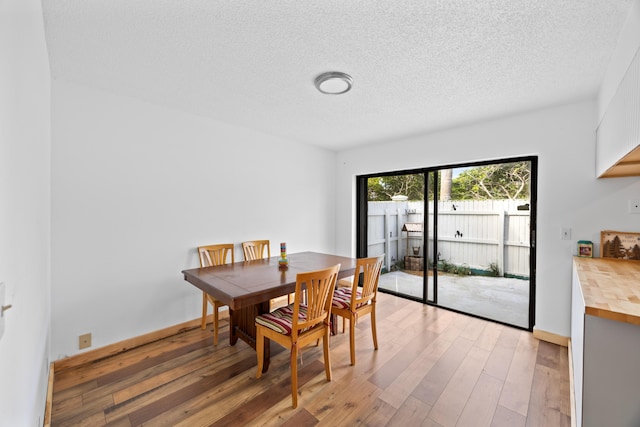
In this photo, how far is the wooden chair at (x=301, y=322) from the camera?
1823 millimetres

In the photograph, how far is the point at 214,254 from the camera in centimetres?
297

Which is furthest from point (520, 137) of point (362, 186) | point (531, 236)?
point (362, 186)

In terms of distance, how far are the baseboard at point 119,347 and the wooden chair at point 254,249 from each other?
86cm

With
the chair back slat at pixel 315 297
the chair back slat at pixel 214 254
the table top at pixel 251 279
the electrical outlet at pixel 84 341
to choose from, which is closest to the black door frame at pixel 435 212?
the table top at pixel 251 279

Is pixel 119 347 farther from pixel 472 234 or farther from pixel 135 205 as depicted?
pixel 472 234

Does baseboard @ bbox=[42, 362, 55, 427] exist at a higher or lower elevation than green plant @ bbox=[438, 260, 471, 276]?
lower

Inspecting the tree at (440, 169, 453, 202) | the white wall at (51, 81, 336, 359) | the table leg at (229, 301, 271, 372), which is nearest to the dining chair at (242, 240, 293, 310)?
the white wall at (51, 81, 336, 359)

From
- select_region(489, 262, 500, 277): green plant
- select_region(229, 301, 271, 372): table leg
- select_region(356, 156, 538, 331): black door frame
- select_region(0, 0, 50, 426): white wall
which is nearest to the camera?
select_region(0, 0, 50, 426): white wall

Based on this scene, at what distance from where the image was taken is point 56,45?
1741mm

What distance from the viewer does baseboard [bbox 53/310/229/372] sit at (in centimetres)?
220

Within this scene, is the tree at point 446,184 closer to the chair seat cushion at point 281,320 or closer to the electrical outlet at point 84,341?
the chair seat cushion at point 281,320

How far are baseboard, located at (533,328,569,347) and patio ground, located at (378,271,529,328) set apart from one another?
0.20 meters

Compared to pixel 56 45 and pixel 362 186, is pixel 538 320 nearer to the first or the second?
pixel 362 186

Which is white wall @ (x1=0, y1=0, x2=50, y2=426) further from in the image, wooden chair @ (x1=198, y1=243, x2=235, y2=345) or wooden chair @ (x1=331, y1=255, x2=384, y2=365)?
wooden chair @ (x1=331, y1=255, x2=384, y2=365)
